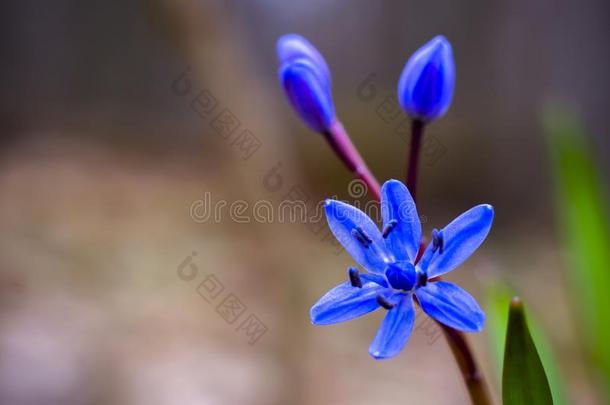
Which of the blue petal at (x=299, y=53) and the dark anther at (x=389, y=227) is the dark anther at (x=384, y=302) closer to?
the dark anther at (x=389, y=227)

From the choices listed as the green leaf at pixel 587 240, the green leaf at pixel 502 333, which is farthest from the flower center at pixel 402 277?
the green leaf at pixel 587 240

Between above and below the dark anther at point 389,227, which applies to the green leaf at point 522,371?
below

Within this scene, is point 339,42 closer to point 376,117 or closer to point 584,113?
point 376,117

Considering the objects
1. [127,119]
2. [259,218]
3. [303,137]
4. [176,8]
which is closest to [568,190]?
[259,218]

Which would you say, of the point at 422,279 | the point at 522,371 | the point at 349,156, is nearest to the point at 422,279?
the point at 422,279

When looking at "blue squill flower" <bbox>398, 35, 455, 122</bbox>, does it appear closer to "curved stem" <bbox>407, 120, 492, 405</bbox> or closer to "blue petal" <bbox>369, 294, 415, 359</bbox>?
"curved stem" <bbox>407, 120, 492, 405</bbox>

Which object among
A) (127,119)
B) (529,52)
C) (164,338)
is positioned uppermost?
(127,119)

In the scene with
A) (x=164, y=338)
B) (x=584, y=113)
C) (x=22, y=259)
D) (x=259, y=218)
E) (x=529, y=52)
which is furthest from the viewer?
(x=529, y=52)
